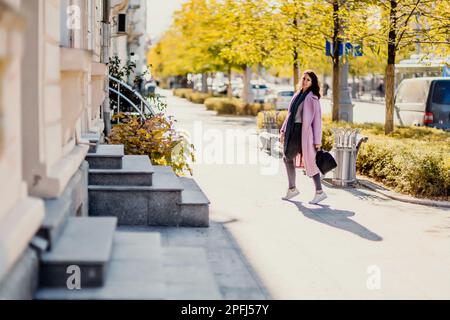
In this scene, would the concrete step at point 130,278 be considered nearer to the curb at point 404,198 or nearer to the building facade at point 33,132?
the building facade at point 33,132

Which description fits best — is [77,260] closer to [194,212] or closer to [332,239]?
[194,212]

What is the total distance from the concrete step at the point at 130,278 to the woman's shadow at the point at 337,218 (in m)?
3.92

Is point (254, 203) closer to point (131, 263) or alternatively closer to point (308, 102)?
point (308, 102)

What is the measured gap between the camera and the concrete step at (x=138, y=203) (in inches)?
343

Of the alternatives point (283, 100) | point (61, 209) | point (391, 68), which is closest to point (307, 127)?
point (61, 209)

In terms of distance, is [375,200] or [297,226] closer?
[297,226]

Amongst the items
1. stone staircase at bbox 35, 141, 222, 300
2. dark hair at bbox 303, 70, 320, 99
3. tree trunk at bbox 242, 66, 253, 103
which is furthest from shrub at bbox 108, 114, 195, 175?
tree trunk at bbox 242, 66, 253, 103

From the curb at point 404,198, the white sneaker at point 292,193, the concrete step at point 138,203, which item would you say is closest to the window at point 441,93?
the curb at point 404,198

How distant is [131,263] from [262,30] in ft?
51.3

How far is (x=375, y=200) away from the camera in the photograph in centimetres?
1162

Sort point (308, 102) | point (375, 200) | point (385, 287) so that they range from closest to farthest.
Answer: point (385, 287) < point (308, 102) < point (375, 200)

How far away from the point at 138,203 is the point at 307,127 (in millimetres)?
3042

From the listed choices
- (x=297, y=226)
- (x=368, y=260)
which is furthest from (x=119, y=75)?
(x=368, y=260)

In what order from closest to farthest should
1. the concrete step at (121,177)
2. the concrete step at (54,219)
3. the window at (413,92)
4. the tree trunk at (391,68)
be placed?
1. the concrete step at (54,219)
2. the concrete step at (121,177)
3. the tree trunk at (391,68)
4. the window at (413,92)
